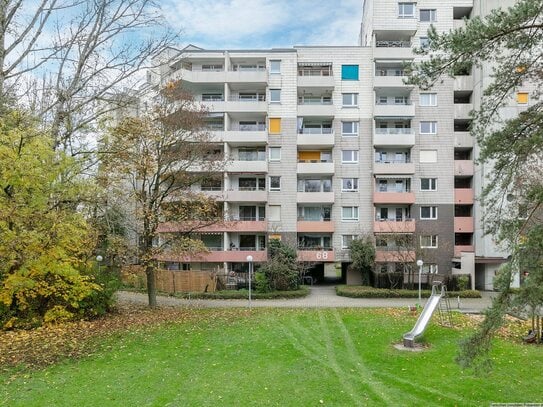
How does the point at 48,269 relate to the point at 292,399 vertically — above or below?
above

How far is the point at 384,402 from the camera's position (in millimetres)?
9414

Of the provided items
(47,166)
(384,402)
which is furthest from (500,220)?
(47,166)

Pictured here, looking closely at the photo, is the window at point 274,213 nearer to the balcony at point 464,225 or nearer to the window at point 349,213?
the window at point 349,213

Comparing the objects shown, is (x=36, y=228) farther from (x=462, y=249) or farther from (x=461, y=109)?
(x=461, y=109)

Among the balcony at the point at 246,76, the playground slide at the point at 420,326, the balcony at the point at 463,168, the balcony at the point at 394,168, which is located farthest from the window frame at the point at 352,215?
the playground slide at the point at 420,326

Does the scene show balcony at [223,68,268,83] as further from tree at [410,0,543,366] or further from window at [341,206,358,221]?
tree at [410,0,543,366]

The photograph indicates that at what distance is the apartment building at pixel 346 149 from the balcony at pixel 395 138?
8 cm

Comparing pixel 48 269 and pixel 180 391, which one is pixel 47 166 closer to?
pixel 48 269

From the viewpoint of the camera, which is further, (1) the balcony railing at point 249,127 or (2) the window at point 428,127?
(1) the balcony railing at point 249,127

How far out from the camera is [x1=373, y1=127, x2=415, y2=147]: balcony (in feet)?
111

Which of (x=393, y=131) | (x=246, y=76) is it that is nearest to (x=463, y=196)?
(x=393, y=131)

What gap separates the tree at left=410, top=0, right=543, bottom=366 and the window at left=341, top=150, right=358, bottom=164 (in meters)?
27.1

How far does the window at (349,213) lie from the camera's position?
35.0 metres

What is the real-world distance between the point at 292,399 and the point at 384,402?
206 centimetres
